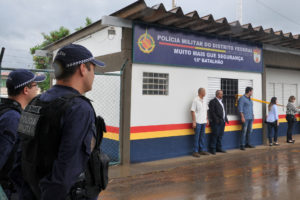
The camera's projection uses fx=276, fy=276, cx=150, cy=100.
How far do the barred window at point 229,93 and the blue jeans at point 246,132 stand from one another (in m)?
0.58

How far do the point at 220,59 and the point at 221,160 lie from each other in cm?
341

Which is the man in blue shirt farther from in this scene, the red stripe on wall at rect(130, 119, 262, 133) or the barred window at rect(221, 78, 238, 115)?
the red stripe on wall at rect(130, 119, 262, 133)

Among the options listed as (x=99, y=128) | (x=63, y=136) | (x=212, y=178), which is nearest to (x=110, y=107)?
(x=212, y=178)

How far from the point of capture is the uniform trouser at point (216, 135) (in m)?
8.76

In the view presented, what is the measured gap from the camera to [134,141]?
7.51 m

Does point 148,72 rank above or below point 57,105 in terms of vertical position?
above

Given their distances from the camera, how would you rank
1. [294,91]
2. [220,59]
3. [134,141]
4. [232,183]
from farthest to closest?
[294,91] < [220,59] < [134,141] < [232,183]

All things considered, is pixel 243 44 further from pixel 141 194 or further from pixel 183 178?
pixel 141 194

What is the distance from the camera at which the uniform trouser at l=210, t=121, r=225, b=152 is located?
8.76 metres

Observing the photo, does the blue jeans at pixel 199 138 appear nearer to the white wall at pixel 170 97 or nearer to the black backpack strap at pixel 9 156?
the white wall at pixel 170 97

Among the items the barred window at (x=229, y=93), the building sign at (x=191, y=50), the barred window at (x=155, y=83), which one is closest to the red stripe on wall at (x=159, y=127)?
the barred window at (x=155, y=83)

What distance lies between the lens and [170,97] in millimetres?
8203

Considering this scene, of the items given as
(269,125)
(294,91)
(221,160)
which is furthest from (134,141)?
(294,91)

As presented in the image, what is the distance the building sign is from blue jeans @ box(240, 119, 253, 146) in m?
1.91
